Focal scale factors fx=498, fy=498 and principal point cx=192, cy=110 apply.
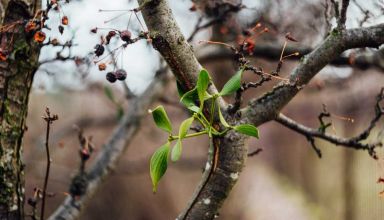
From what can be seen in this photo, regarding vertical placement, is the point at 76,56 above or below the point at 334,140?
above

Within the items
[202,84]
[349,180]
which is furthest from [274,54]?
[349,180]

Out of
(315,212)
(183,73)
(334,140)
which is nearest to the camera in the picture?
(183,73)

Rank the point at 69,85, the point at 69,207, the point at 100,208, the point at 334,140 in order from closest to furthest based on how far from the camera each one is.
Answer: the point at 334,140 < the point at 69,207 < the point at 69,85 < the point at 100,208

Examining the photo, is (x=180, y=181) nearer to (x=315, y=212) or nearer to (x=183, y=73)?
(x=315, y=212)

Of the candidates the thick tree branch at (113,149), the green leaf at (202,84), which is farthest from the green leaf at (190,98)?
the thick tree branch at (113,149)

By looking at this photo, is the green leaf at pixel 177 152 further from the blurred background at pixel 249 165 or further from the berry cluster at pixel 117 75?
the blurred background at pixel 249 165

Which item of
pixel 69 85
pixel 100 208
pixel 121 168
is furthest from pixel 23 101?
pixel 100 208

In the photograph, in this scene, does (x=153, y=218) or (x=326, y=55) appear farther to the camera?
(x=153, y=218)
